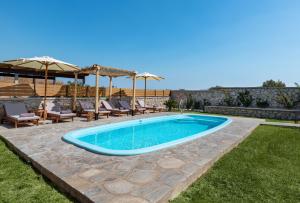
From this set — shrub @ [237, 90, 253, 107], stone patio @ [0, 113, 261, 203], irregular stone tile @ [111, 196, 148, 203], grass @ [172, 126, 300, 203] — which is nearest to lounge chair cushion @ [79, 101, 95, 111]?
stone patio @ [0, 113, 261, 203]

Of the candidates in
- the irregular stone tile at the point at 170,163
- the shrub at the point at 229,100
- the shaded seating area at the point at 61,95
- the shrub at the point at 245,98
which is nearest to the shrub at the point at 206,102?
the shrub at the point at 229,100

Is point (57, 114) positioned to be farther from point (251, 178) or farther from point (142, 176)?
point (251, 178)

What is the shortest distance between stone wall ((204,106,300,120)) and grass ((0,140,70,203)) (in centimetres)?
1457

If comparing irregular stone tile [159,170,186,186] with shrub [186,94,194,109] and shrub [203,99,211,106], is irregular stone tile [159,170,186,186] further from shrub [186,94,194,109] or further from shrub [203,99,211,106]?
shrub [203,99,211,106]

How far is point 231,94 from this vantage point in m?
19.4

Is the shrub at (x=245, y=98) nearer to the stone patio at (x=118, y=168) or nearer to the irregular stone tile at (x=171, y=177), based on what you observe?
the stone patio at (x=118, y=168)

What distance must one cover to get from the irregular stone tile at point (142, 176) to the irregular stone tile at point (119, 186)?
164mm

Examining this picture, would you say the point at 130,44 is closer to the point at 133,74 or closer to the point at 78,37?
the point at 78,37

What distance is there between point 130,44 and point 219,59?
10.6 m

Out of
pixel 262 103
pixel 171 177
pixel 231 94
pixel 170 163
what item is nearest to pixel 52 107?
pixel 170 163

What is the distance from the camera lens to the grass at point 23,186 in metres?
2.99

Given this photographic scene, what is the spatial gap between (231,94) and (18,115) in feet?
57.7

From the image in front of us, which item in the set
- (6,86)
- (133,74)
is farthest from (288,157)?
(6,86)

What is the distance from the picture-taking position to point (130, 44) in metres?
22.5
